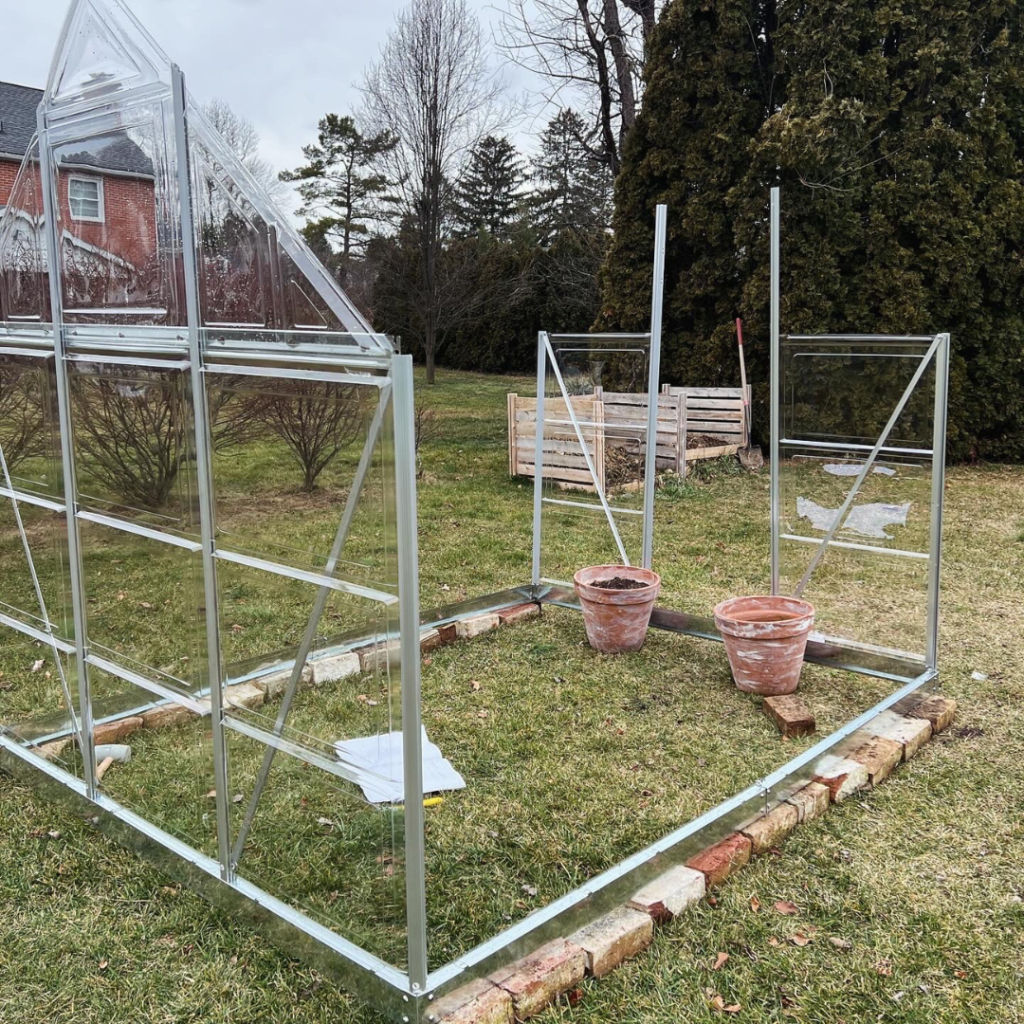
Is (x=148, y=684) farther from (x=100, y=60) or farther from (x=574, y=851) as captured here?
(x=100, y=60)

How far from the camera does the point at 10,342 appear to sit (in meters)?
2.98

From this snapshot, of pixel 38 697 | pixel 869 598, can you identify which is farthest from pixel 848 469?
pixel 38 697

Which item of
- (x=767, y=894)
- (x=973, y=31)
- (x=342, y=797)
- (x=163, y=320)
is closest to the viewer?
(x=342, y=797)

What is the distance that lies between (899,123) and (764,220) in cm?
163

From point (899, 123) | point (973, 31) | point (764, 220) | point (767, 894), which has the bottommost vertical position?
point (767, 894)

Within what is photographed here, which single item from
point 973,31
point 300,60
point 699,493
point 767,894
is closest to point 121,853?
point 767,894

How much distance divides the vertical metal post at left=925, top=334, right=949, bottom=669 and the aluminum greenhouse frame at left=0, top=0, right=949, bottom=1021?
0.88 meters

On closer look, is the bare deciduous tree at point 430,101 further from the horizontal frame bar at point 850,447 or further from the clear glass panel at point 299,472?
the clear glass panel at point 299,472

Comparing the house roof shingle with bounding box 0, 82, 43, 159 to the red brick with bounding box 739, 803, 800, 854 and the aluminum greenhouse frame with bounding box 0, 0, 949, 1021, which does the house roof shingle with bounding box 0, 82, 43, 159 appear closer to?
the aluminum greenhouse frame with bounding box 0, 0, 949, 1021

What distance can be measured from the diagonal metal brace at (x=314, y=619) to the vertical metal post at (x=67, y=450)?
0.75 m

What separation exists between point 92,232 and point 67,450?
64cm

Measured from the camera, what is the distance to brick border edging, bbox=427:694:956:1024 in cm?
200

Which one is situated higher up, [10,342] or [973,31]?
[973,31]

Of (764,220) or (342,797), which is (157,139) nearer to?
(342,797)
